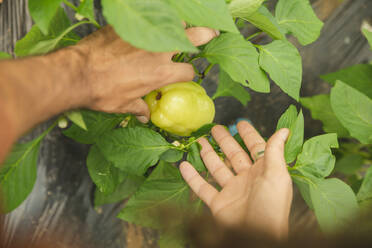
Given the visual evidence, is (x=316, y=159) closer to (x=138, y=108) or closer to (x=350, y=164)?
(x=138, y=108)

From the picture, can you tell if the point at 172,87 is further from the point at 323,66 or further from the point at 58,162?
the point at 323,66

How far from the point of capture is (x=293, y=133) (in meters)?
0.53

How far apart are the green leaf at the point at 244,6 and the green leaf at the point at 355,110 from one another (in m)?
0.32

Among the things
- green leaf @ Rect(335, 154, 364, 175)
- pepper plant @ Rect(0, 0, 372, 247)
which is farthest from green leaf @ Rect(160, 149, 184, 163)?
green leaf @ Rect(335, 154, 364, 175)

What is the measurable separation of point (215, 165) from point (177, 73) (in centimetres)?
22

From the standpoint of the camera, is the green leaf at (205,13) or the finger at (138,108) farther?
the finger at (138,108)

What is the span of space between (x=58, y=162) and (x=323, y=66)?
1.02m

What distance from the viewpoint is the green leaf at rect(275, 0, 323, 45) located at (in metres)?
0.63

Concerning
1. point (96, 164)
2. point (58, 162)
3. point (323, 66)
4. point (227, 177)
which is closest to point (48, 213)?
point (58, 162)

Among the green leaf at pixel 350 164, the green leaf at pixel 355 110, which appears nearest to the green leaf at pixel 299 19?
the green leaf at pixel 355 110

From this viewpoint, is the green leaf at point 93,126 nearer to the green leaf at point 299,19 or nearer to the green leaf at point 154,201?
the green leaf at point 154,201

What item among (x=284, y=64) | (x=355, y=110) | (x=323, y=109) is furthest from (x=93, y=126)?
(x=323, y=109)

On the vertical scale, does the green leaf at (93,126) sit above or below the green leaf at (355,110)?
below

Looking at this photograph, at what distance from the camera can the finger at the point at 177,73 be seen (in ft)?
1.71
